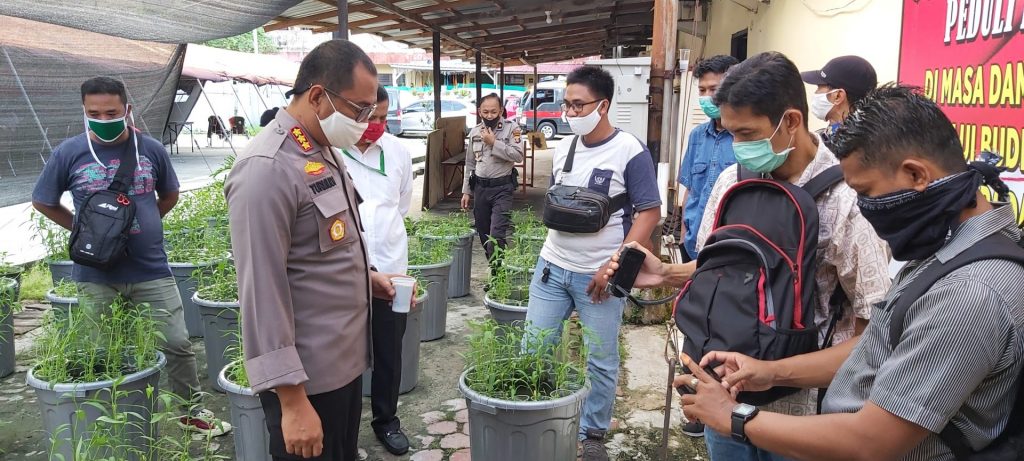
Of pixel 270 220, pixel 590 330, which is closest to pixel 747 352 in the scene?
pixel 270 220

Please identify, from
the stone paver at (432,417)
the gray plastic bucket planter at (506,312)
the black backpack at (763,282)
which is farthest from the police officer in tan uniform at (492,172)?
the black backpack at (763,282)

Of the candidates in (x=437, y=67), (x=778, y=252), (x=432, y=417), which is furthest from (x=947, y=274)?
(x=437, y=67)

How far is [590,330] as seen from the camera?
9.55 ft

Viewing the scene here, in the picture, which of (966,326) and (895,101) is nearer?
(966,326)

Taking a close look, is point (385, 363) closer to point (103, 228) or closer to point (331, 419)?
point (331, 419)

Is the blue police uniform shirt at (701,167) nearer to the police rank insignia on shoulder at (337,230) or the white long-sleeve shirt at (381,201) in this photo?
the white long-sleeve shirt at (381,201)

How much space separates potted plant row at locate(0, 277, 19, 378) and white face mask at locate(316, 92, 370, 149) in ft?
10.6

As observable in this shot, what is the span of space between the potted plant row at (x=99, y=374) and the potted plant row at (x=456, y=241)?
246 cm

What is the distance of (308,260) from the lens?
1.84 meters

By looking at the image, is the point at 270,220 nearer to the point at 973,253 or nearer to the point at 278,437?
the point at 278,437

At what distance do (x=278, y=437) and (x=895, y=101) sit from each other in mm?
1695

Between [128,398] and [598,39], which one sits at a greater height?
[598,39]

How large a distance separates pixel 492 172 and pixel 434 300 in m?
1.83

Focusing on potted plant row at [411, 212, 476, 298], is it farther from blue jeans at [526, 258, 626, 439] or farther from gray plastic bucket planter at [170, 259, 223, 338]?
blue jeans at [526, 258, 626, 439]
